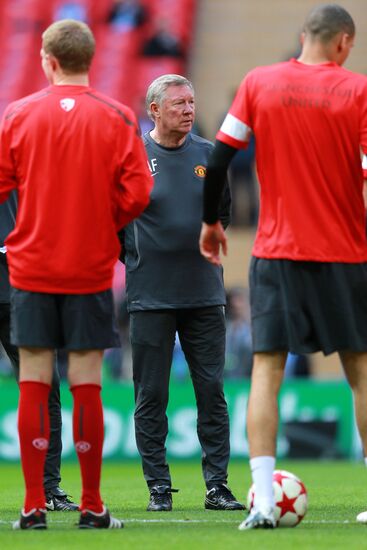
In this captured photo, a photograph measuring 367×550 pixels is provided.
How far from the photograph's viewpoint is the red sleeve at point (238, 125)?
251 inches

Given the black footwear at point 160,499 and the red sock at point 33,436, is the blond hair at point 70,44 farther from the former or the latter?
the black footwear at point 160,499

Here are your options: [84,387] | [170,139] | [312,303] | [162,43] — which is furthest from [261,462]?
[162,43]

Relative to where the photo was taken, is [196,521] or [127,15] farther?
[127,15]

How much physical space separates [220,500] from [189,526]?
4.16ft

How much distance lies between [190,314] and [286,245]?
1.78 metres

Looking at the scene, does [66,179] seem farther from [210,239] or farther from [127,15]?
[127,15]

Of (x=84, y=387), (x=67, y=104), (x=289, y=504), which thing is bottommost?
(x=289, y=504)

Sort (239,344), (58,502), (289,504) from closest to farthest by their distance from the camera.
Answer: (289,504)
(58,502)
(239,344)

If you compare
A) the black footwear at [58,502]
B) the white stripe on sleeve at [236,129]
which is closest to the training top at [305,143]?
the white stripe on sleeve at [236,129]

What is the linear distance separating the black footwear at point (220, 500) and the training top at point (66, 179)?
193 cm

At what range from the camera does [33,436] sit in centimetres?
634

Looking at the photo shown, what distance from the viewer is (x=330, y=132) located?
21.0 ft

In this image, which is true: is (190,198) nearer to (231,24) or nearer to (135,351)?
(135,351)

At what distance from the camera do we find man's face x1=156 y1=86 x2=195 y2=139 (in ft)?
26.3
